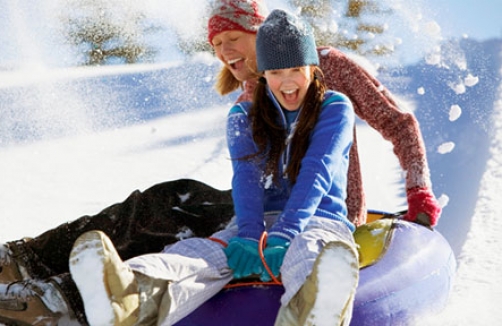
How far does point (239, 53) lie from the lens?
229 cm

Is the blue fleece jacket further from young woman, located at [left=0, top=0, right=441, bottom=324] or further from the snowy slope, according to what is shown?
the snowy slope

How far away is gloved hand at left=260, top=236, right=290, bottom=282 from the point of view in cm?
152

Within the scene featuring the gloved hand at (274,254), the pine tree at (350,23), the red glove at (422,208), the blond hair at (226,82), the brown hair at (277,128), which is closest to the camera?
the gloved hand at (274,254)

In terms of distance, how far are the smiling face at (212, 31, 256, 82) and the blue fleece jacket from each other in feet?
1.36

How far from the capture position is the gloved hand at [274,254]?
59.7 inches

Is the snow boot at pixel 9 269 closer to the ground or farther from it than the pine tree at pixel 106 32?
closer to the ground

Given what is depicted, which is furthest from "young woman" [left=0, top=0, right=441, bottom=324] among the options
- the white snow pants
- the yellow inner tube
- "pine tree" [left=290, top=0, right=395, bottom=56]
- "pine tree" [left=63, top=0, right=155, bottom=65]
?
"pine tree" [left=63, top=0, right=155, bottom=65]

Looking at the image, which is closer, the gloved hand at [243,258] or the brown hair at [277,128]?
the gloved hand at [243,258]

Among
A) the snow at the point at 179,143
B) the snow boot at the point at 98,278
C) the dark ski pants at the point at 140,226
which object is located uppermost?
the snow boot at the point at 98,278

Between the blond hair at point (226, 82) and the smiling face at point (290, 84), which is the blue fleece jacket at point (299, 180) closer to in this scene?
the smiling face at point (290, 84)

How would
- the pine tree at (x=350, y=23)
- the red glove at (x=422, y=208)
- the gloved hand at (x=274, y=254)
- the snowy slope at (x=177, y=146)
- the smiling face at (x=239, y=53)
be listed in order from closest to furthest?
the gloved hand at (x=274, y=254)
the red glove at (x=422, y=208)
the smiling face at (x=239, y=53)
the snowy slope at (x=177, y=146)
the pine tree at (x=350, y=23)

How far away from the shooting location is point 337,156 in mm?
1692

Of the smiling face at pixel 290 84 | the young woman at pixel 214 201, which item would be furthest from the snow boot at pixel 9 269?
the smiling face at pixel 290 84

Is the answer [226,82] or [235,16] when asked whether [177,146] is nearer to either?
[226,82]
